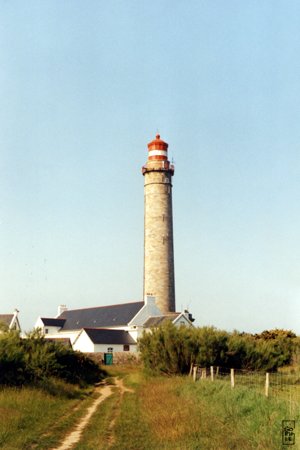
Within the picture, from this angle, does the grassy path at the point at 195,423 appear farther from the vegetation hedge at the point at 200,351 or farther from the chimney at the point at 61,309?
the chimney at the point at 61,309

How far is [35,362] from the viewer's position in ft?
84.1

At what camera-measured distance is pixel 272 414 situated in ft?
43.1

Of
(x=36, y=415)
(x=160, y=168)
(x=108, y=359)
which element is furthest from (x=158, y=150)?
(x=36, y=415)

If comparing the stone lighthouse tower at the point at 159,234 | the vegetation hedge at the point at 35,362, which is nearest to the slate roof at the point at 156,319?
the stone lighthouse tower at the point at 159,234

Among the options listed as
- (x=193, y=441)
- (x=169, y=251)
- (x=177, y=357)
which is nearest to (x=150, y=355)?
(x=177, y=357)

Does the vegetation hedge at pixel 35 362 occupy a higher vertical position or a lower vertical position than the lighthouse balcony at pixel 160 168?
lower

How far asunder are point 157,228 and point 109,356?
17.2 meters

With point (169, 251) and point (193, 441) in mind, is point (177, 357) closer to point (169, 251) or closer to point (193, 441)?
point (193, 441)

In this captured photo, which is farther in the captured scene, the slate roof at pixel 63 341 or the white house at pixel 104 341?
the white house at pixel 104 341

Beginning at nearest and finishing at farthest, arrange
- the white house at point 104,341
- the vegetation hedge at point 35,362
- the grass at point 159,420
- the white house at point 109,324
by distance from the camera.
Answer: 1. the grass at point 159,420
2. the vegetation hedge at point 35,362
3. the white house at point 104,341
4. the white house at point 109,324

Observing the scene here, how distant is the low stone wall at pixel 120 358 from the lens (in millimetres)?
44781

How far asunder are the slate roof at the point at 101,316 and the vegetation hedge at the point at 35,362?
76.8 feet

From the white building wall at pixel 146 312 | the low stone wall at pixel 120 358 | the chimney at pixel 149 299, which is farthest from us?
the chimney at pixel 149 299

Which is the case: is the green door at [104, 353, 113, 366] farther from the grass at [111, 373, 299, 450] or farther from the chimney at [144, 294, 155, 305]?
the grass at [111, 373, 299, 450]
